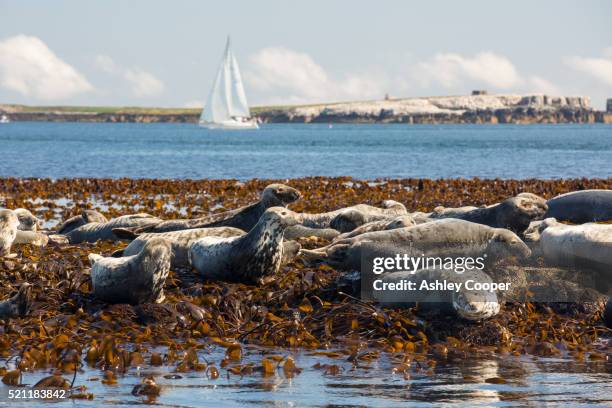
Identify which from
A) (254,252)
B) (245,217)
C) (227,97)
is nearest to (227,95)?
(227,97)

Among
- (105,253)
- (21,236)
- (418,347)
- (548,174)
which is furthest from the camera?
(548,174)

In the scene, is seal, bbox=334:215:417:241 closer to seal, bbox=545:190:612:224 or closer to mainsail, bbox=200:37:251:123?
seal, bbox=545:190:612:224

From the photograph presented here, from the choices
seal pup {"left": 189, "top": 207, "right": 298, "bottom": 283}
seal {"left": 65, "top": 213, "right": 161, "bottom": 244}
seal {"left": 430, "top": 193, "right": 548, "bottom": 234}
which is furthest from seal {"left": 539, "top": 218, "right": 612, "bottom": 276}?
seal {"left": 65, "top": 213, "right": 161, "bottom": 244}

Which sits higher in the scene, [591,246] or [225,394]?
[591,246]

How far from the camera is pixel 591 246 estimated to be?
8.97 metres

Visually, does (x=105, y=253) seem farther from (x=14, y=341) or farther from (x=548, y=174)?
(x=548, y=174)

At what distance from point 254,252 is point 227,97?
98.1 m

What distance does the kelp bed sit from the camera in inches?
275

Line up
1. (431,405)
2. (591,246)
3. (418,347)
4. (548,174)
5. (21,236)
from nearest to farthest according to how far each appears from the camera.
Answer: (431,405) < (418,347) < (591,246) < (21,236) < (548,174)

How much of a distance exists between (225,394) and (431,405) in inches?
52.4

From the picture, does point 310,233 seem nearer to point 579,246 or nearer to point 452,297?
point 579,246

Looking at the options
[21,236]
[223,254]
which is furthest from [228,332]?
[21,236]

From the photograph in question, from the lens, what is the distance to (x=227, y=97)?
348 feet

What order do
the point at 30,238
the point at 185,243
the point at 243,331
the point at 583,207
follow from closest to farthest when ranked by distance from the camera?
the point at 243,331 < the point at 185,243 < the point at 30,238 < the point at 583,207
